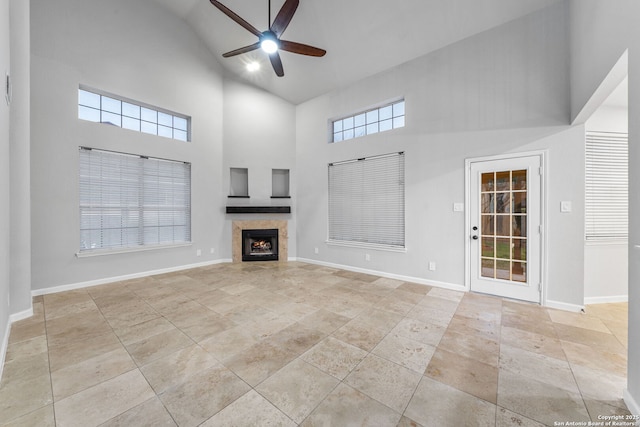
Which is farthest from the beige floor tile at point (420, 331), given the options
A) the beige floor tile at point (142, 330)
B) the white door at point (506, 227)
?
the beige floor tile at point (142, 330)

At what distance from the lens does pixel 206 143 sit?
541cm

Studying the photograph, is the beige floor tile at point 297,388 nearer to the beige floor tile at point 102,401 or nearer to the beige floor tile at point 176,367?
the beige floor tile at point 176,367

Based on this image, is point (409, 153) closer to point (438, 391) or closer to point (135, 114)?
point (438, 391)

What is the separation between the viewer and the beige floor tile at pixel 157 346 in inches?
82.6

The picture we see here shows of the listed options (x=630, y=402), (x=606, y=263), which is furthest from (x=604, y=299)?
(x=630, y=402)

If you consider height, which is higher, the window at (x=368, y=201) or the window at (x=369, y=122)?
the window at (x=369, y=122)

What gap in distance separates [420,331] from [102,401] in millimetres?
2597

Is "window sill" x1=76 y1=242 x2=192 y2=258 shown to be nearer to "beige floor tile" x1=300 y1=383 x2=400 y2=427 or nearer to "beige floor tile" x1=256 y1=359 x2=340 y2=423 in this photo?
"beige floor tile" x1=256 y1=359 x2=340 y2=423

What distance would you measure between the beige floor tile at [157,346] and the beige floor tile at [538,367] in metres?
2.73

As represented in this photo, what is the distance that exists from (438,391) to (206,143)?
5642 millimetres

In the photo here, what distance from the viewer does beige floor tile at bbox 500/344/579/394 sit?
5.92ft

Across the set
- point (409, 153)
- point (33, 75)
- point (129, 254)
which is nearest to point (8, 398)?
point (129, 254)

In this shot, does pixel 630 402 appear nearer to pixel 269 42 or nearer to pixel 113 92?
pixel 269 42

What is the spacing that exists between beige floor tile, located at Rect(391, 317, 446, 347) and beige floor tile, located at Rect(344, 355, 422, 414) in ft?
1.75
